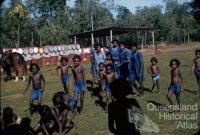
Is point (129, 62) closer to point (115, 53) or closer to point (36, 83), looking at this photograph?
point (115, 53)

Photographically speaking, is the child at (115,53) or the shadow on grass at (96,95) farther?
the child at (115,53)

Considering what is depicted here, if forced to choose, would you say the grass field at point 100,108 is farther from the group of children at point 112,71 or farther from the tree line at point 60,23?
the tree line at point 60,23

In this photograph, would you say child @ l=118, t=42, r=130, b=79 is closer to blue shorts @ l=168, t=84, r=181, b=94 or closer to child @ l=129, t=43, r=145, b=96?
child @ l=129, t=43, r=145, b=96

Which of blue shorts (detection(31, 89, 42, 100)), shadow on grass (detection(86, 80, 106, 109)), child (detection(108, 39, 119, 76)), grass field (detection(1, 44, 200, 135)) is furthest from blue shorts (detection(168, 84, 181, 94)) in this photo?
blue shorts (detection(31, 89, 42, 100))

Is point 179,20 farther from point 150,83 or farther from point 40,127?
point 40,127

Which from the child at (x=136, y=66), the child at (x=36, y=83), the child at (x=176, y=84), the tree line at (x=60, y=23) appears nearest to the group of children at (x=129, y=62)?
the child at (x=136, y=66)

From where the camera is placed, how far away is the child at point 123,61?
13438 millimetres

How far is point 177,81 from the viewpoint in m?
10.6

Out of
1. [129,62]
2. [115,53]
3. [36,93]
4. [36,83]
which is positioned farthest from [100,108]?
[115,53]

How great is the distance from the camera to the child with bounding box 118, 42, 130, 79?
1344 centimetres

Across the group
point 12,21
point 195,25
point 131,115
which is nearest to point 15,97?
point 131,115

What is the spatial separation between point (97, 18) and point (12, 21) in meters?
26.1

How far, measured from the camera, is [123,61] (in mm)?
13594

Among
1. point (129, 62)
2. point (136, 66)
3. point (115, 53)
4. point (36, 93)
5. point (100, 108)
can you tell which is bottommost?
point (100, 108)
